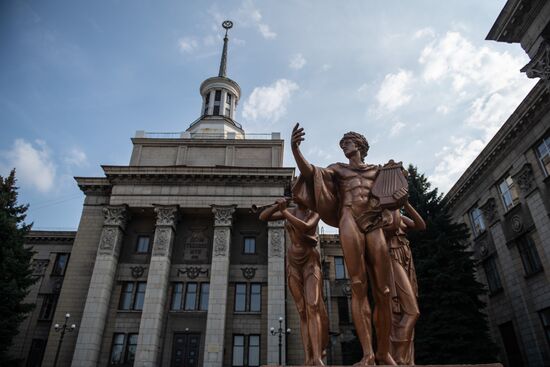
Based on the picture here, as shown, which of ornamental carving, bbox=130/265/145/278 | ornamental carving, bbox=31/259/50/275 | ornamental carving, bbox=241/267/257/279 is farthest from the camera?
ornamental carving, bbox=31/259/50/275

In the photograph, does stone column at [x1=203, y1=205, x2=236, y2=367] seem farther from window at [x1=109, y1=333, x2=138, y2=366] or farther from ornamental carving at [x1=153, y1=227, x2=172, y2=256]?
window at [x1=109, y1=333, x2=138, y2=366]

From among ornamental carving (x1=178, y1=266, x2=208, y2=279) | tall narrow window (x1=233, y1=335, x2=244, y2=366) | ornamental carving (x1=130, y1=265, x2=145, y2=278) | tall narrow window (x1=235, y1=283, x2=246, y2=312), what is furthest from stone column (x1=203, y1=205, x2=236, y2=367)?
ornamental carving (x1=130, y1=265, x2=145, y2=278)

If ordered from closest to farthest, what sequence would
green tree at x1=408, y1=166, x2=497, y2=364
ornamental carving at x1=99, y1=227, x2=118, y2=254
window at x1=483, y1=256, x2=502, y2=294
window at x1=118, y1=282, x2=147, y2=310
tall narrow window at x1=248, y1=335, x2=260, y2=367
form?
green tree at x1=408, y1=166, x2=497, y2=364, tall narrow window at x1=248, y1=335, x2=260, y2=367, window at x1=483, y1=256, x2=502, y2=294, window at x1=118, y1=282, x2=147, y2=310, ornamental carving at x1=99, y1=227, x2=118, y2=254

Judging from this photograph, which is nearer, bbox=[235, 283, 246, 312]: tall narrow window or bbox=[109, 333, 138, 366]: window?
bbox=[109, 333, 138, 366]: window

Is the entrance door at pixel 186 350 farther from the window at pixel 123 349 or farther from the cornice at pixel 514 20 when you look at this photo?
the cornice at pixel 514 20

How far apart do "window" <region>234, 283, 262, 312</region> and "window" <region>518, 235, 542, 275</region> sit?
15865 millimetres

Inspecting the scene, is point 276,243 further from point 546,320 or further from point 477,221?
point 546,320

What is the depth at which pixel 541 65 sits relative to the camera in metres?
12.8

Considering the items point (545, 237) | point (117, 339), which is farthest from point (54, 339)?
point (545, 237)

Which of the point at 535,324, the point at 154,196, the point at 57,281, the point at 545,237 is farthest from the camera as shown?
the point at 57,281

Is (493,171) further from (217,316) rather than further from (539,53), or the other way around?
(217,316)

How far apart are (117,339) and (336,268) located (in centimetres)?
1821

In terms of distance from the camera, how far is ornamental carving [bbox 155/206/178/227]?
27.3 meters

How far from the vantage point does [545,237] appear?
19297 millimetres
